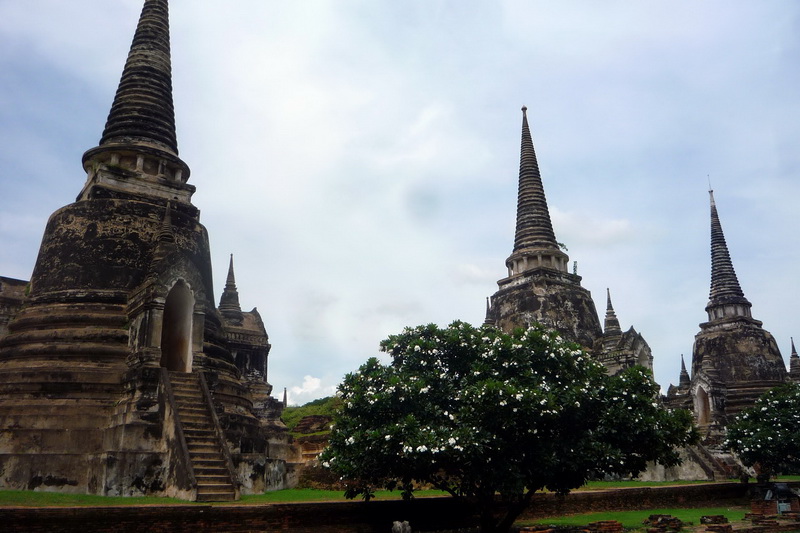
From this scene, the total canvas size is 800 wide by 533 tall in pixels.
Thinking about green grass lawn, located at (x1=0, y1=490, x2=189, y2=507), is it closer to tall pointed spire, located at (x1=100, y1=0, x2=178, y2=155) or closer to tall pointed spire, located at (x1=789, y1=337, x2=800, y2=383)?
tall pointed spire, located at (x1=100, y1=0, x2=178, y2=155)

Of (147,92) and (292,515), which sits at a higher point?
(147,92)

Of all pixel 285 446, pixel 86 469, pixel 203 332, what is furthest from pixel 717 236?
pixel 86 469

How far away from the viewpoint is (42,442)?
1602cm

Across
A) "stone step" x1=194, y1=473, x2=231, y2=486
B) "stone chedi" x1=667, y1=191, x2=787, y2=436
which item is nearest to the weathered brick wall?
"stone step" x1=194, y1=473, x2=231, y2=486

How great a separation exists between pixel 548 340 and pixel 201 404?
8359mm

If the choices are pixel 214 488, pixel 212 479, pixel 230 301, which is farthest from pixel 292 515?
pixel 230 301

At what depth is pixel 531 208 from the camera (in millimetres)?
36500

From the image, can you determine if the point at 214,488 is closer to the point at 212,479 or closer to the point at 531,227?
the point at 212,479

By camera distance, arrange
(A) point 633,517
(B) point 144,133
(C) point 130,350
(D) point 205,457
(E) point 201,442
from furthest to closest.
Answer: (B) point 144,133 → (A) point 633,517 → (C) point 130,350 → (E) point 201,442 → (D) point 205,457

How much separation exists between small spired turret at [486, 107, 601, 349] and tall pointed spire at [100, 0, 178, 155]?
1777 cm

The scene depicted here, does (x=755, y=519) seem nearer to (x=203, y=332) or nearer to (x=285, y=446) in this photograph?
(x=285, y=446)

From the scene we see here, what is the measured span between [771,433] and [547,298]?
443 inches

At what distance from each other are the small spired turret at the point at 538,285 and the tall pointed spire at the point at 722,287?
39.2 ft

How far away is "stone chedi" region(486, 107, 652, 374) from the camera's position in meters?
32.2
